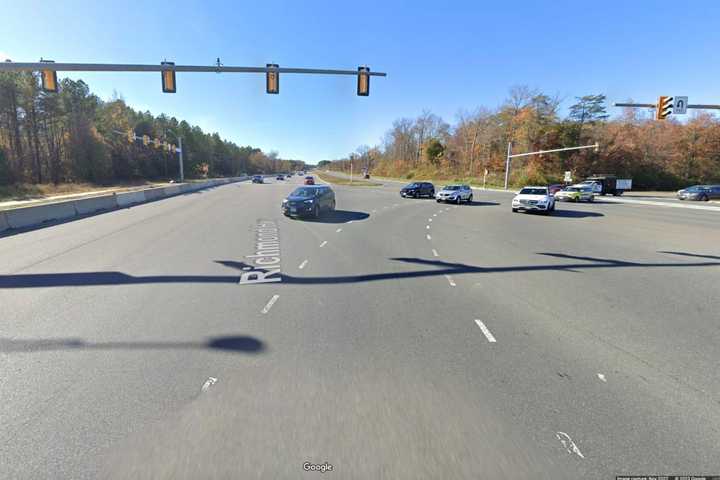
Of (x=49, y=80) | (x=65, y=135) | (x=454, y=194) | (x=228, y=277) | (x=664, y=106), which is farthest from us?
(x=65, y=135)

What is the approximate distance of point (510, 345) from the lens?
387 centimetres

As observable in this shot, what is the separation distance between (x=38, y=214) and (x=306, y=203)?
11296 mm

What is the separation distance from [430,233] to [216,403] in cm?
985

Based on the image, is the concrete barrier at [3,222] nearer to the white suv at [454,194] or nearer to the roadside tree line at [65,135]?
the white suv at [454,194]

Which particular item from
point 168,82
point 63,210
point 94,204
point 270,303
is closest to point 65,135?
point 94,204

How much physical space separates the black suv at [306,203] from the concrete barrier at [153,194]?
→ 1581 cm

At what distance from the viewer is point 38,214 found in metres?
13.4

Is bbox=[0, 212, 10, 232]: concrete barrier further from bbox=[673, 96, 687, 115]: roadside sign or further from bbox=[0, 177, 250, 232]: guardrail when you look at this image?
bbox=[673, 96, 687, 115]: roadside sign

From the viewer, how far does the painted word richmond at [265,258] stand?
625 centimetres

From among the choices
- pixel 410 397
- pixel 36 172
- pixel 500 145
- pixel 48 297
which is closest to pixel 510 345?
pixel 410 397

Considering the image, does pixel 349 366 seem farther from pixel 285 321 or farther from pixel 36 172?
pixel 36 172

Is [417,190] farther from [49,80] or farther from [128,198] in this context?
[49,80]

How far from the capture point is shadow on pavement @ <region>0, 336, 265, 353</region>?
144 inches

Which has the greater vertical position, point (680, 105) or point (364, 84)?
point (364, 84)
